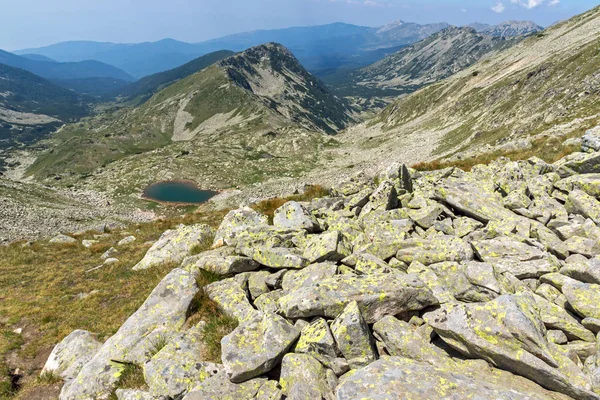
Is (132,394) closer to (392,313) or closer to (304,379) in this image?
(304,379)

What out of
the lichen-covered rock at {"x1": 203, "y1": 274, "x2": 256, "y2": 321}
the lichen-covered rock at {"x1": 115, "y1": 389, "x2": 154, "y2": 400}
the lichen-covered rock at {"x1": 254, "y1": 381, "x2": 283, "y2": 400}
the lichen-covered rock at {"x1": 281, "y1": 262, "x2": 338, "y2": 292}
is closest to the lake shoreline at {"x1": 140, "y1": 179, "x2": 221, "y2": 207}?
the lichen-covered rock at {"x1": 203, "y1": 274, "x2": 256, "y2": 321}

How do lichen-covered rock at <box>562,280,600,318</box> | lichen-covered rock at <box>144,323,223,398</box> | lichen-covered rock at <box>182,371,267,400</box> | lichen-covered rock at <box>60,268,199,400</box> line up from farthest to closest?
lichen-covered rock at <box>60,268,199,400</box> < lichen-covered rock at <box>144,323,223,398</box> < lichen-covered rock at <box>562,280,600,318</box> < lichen-covered rock at <box>182,371,267,400</box>

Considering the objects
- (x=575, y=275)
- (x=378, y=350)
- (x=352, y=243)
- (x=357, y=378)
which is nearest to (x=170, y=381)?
(x=357, y=378)

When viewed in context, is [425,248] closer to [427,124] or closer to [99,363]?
[99,363]

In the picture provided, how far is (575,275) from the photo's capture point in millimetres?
9211

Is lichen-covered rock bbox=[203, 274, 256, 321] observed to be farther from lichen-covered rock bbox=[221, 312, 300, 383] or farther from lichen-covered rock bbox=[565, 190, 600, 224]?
lichen-covered rock bbox=[565, 190, 600, 224]

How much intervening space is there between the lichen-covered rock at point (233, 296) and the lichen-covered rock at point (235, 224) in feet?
10.3

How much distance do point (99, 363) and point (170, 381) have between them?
3710 mm

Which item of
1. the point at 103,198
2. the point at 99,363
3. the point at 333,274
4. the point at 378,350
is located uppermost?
the point at 333,274

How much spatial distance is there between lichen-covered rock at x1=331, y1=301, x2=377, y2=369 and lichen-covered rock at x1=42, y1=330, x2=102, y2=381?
1010 centimetres

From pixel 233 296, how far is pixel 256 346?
3036 mm

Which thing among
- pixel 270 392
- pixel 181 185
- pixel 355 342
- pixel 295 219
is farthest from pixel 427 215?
pixel 181 185

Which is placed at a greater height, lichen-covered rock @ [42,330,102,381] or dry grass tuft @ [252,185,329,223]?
dry grass tuft @ [252,185,329,223]

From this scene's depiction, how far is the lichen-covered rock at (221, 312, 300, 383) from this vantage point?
7.75 meters
